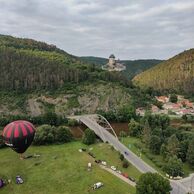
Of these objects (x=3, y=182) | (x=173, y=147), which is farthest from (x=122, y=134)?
(x=3, y=182)

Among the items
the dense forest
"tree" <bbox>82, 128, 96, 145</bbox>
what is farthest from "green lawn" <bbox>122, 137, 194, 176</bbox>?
the dense forest

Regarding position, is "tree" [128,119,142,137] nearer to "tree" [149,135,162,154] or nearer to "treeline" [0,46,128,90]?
"tree" [149,135,162,154]

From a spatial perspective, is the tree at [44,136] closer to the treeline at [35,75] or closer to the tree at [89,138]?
the tree at [89,138]

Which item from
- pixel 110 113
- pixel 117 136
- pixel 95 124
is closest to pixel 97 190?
pixel 117 136

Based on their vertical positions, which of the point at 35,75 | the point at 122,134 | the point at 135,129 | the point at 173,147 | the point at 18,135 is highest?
the point at 35,75

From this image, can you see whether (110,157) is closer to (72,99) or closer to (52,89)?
(72,99)

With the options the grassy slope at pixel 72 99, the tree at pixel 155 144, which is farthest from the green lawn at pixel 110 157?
the grassy slope at pixel 72 99
